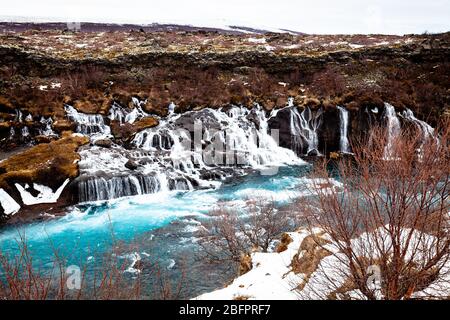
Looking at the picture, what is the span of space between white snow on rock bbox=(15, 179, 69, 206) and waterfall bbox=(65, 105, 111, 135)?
8.31 meters

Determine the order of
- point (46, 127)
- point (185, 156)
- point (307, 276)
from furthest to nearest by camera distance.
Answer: point (46, 127), point (185, 156), point (307, 276)

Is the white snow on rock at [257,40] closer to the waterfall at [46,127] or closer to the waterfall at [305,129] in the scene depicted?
the waterfall at [305,129]

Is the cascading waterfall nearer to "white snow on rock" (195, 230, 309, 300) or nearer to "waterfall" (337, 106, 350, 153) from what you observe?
"waterfall" (337, 106, 350, 153)

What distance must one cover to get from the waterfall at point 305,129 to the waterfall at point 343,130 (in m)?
1.56

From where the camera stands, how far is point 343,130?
27.0 m

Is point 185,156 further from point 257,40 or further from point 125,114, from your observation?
point 257,40

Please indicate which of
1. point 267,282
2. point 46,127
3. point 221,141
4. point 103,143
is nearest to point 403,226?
point 267,282

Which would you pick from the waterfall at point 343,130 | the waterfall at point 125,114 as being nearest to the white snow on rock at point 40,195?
the waterfall at point 125,114

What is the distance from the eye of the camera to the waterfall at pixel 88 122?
25578 millimetres

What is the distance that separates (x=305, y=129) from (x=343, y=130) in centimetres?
286

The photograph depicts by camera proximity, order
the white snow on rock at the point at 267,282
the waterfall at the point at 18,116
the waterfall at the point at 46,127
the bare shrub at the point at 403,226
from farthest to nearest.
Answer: the waterfall at the point at 18,116, the waterfall at the point at 46,127, the white snow on rock at the point at 267,282, the bare shrub at the point at 403,226

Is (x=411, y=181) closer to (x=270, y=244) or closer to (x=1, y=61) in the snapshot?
(x=270, y=244)

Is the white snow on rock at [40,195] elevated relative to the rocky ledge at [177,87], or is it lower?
lower

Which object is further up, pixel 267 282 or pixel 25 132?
pixel 25 132
